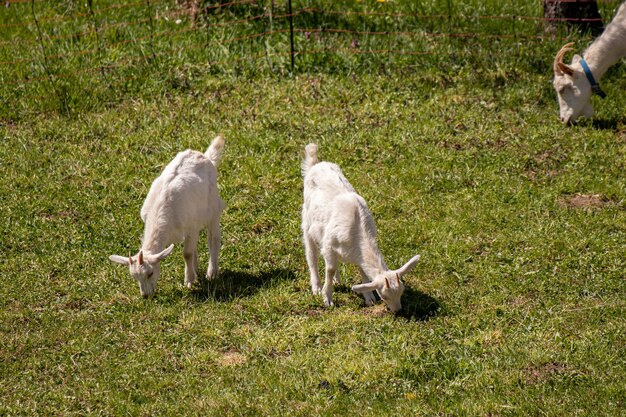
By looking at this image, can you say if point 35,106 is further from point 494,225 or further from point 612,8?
point 612,8

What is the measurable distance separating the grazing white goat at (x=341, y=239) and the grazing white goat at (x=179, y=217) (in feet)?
2.85

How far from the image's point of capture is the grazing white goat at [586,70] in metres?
11.0

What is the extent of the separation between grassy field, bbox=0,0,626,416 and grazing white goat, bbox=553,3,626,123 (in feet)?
0.97

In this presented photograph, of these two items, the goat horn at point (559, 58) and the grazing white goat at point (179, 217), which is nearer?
the grazing white goat at point (179, 217)

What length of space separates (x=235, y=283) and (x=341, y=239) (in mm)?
1197

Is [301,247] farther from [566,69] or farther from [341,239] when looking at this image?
[566,69]

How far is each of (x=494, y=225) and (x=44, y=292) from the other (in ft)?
13.5

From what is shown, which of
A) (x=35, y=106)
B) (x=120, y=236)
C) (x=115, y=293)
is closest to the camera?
(x=115, y=293)

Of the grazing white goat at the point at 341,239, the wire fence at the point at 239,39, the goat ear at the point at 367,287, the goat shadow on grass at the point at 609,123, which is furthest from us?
the wire fence at the point at 239,39

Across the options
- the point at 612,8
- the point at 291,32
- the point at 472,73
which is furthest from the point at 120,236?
the point at 612,8

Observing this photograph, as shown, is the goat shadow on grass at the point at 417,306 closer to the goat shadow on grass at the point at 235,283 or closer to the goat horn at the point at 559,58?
the goat shadow on grass at the point at 235,283

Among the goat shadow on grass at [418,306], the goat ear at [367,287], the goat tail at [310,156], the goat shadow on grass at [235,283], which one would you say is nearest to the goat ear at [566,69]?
the goat tail at [310,156]

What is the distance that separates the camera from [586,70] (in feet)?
36.8

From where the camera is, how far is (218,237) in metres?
8.28
